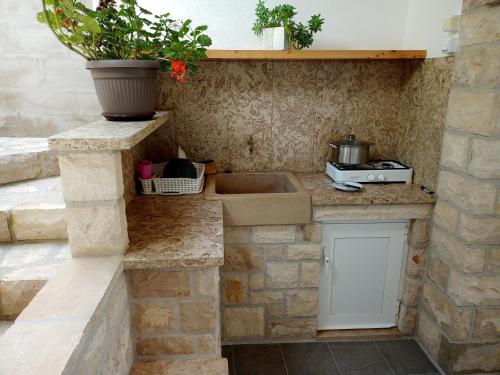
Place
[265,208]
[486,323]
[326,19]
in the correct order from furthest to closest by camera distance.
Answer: [326,19]
[265,208]
[486,323]

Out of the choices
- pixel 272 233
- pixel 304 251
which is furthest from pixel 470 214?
pixel 272 233

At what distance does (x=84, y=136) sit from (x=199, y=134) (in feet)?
4.07

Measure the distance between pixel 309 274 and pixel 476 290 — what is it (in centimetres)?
79

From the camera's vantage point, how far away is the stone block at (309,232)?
6.63ft

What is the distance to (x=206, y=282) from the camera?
135 centimetres

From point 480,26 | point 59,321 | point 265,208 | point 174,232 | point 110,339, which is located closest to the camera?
point 59,321

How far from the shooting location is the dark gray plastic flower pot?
1360 millimetres

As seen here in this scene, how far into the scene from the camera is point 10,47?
2229 millimetres

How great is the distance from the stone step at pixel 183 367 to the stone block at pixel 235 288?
2.19 ft

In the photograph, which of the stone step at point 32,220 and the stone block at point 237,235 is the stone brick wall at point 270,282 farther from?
the stone step at point 32,220

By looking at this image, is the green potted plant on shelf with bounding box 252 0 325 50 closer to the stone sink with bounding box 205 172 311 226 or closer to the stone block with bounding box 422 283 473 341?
the stone sink with bounding box 205 172 311 226

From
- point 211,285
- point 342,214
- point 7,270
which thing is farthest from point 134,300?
point 342,214

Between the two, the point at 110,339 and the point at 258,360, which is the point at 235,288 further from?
the point at 110,339

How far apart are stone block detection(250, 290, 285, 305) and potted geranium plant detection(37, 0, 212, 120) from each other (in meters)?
1.13
